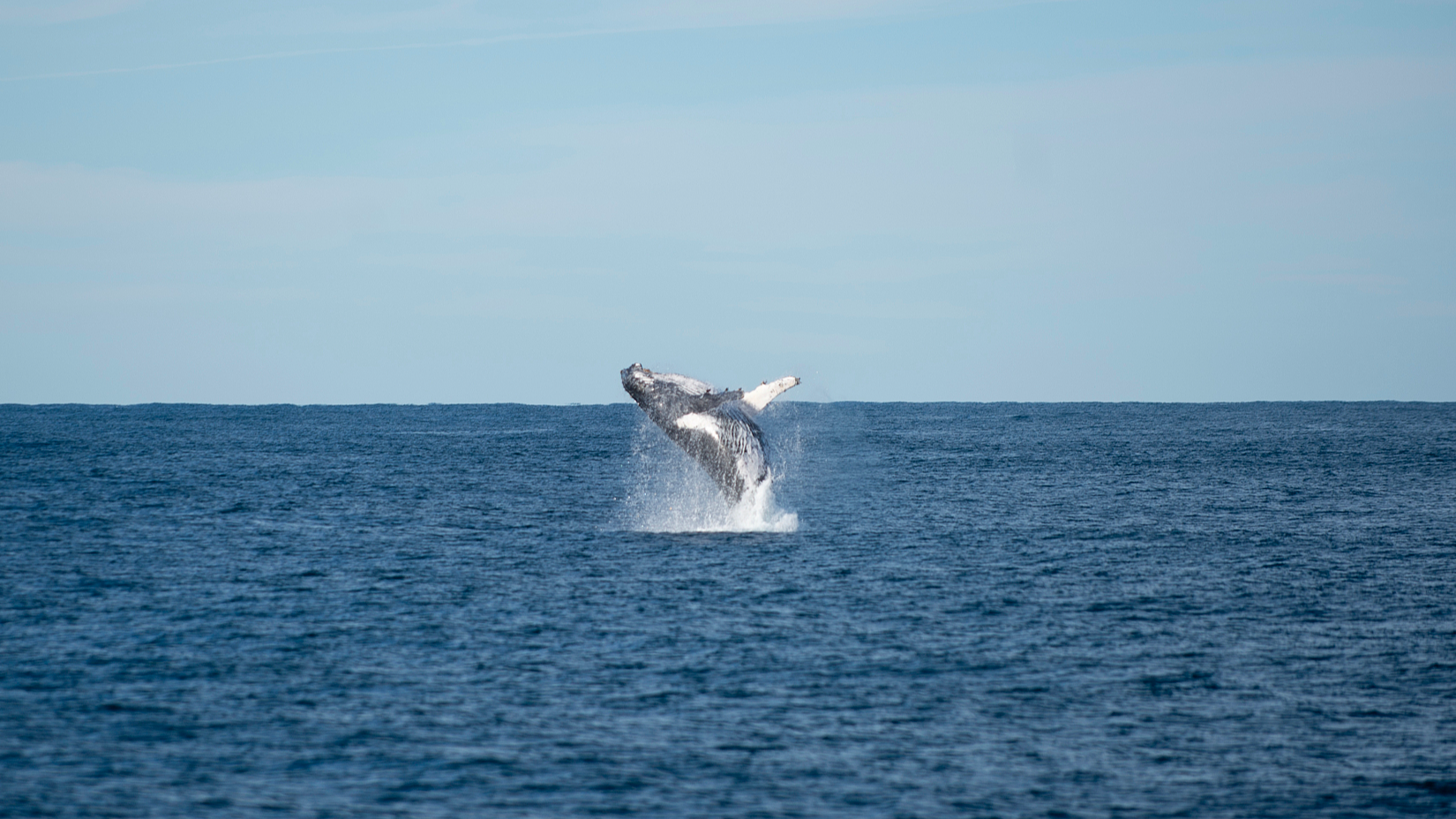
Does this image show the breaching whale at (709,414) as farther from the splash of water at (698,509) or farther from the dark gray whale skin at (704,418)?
the splash of water at (698,509)

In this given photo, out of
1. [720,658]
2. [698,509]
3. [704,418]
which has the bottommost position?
[720,658]

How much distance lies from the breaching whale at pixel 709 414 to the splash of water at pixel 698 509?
1854 mm

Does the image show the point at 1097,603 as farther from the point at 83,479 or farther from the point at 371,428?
the point at 371,428

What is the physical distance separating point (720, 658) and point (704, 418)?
Result: 7.37 m

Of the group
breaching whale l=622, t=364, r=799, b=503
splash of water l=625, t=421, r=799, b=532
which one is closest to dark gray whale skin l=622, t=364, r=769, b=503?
breaching whale l=622, t=364, r=799, b=503

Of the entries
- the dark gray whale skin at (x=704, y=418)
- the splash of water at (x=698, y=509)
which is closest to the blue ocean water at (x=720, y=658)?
the splash of water at (x=698, y=509)

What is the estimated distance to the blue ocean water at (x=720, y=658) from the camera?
16531 millimetres

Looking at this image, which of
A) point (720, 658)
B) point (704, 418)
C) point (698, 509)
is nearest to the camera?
point (720, 658)

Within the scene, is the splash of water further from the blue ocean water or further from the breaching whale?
the breaching whale

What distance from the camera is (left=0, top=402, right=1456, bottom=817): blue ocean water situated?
1653cm

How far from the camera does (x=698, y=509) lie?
43.5m

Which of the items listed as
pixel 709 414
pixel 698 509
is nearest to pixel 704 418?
pixel 709 414

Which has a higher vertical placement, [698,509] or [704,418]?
[704,418]

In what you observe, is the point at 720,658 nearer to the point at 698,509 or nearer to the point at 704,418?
the point at 704,418
